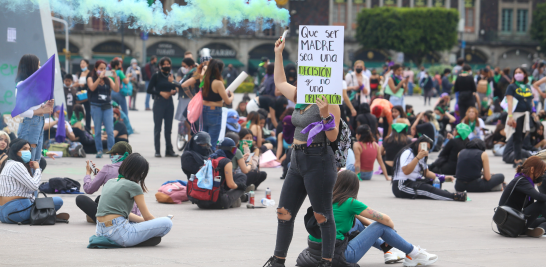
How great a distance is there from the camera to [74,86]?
53.1 feet

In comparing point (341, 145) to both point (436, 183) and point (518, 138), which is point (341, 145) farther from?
point (518, 138)

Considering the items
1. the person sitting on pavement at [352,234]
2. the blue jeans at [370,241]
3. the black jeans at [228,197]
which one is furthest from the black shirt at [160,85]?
the blue jeans at [370,241]

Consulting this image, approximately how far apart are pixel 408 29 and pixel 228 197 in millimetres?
52468

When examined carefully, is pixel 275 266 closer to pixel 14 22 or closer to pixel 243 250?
pixel 243 250

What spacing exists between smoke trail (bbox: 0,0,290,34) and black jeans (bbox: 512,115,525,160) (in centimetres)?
649

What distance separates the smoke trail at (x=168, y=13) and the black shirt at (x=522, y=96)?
6633mm

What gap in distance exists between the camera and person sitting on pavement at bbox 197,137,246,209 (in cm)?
851

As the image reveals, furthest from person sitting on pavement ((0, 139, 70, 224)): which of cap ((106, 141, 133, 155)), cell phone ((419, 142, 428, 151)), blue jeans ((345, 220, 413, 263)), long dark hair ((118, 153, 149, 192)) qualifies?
cell phone ((419, 142, 428, 151))

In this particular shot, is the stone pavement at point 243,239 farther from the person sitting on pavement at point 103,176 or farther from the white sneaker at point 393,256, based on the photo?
the person sitting on pavement at point 103,176

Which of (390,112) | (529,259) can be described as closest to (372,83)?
(390,112)

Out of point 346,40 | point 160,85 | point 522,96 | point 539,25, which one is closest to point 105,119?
point 160,85

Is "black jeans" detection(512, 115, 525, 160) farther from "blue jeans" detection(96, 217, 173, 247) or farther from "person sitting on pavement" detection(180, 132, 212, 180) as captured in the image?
"blue jeans" detection(96, 217, 173, 247)

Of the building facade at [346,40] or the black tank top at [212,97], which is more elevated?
the building facade at [346,40]

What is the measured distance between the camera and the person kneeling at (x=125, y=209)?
239 inches
